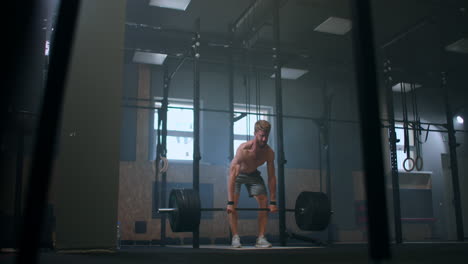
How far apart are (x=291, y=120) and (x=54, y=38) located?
31.2ft

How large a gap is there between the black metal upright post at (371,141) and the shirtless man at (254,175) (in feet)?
16.4

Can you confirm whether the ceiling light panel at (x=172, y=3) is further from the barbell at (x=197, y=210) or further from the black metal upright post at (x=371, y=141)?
the black metal upright post at (x=371, y=141)

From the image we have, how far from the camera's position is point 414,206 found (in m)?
10.2

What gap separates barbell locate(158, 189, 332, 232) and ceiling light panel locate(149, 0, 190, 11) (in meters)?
3.02

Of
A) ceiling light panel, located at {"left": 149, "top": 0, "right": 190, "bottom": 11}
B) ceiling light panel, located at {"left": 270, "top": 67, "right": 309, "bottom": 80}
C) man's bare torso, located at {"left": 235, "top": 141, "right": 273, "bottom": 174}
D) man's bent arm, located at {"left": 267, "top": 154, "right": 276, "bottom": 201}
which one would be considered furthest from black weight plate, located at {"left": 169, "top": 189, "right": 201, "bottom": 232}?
ceiling light panel, located at {"left": 270, "top": 67, "right": 309, "bottom": 80}

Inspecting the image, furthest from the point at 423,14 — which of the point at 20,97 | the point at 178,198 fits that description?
the point at 20,97

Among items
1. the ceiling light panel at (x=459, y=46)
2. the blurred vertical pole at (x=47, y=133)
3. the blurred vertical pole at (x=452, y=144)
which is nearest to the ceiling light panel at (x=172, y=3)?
the blurred vertical pole at (x=452, y=144)

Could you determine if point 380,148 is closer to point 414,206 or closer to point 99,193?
point 99,193

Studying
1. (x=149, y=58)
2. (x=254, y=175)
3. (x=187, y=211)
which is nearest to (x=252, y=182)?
(x=254, y=175)

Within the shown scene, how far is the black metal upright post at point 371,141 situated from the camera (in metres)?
0.39

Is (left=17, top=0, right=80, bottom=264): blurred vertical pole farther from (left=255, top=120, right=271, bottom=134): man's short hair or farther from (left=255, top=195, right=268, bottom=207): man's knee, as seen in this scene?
(left=255, top=195, right=268, bottom=207): man's knee

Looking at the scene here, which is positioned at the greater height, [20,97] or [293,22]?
[293,22]

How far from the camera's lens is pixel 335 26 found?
7930 mm

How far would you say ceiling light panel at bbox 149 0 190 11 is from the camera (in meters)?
7.02
